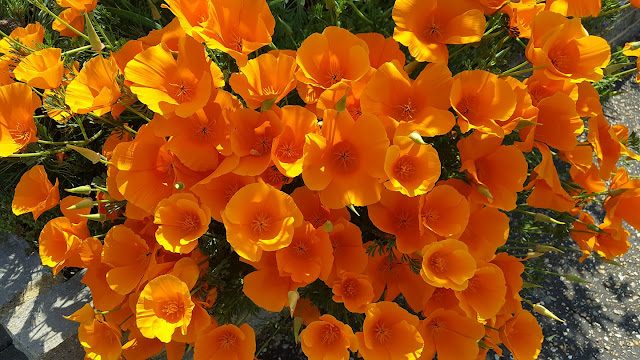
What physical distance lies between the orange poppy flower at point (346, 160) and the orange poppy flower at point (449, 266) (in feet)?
0.65

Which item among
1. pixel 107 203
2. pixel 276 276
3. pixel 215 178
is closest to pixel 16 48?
pixel 107 203

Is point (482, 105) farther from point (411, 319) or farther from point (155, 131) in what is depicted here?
point (155, 131)

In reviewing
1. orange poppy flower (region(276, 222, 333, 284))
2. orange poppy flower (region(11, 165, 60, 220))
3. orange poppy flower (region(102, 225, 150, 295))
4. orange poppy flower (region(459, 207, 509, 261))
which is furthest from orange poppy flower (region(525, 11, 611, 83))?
orange poppy flower (region(11, 165, 60, 220))

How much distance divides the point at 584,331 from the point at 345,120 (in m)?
2.02

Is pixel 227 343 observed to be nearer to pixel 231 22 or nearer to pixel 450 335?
pixel 450 335

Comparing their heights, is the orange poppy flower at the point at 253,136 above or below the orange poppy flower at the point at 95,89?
below

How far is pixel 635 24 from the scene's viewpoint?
3828mm

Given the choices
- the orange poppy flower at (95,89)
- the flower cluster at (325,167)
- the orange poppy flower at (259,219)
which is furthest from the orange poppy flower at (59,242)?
the orange poppy flower at (259,219)

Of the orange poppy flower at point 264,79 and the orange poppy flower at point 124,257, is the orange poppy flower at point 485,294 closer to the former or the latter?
the orange poppy flower at point 264,79

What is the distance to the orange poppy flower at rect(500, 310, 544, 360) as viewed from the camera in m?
1.46

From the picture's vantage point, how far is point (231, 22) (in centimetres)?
123

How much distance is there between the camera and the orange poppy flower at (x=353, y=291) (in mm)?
1296

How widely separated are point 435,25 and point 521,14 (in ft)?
0.94

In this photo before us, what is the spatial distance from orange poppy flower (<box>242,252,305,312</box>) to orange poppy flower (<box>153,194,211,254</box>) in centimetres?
20
